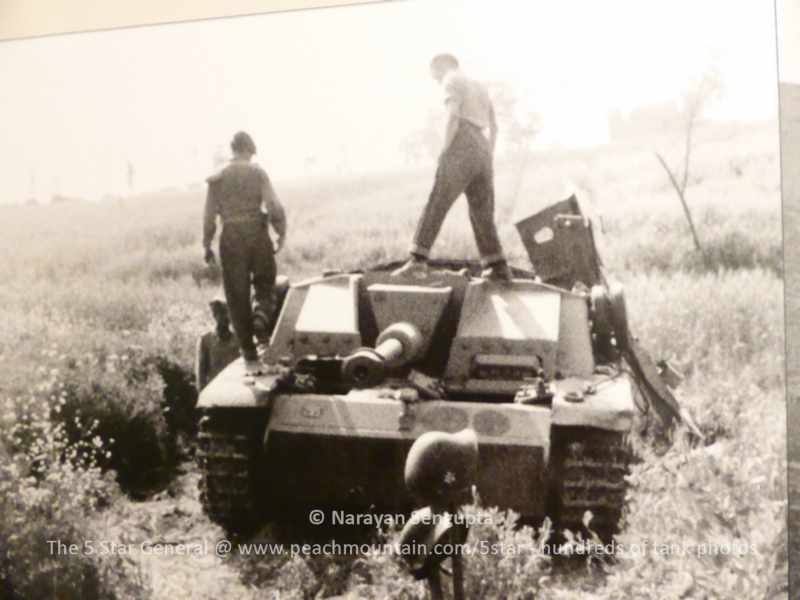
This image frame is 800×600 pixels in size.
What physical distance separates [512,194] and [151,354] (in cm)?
169

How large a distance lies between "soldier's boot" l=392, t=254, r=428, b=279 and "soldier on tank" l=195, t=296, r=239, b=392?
0.76m

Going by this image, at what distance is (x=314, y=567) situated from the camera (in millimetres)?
3736

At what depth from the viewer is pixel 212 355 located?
14.0 ft

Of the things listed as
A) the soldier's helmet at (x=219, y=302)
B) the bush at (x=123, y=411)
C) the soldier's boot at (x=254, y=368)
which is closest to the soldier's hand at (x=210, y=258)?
the soldier's helmet at (x=219, y=302)

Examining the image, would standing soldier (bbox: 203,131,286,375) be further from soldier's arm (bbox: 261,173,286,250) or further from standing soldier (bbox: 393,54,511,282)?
standing soldier (bbox: 393,54,511,282)

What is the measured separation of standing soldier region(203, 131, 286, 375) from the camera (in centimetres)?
409

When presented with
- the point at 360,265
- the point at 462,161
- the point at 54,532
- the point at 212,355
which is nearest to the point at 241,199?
the point at 360,265

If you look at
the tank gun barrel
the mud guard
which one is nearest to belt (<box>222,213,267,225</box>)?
the tank gun barrel

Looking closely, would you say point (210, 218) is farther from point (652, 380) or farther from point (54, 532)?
point (652, 380)

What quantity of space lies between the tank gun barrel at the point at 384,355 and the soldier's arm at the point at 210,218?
2.71 feet

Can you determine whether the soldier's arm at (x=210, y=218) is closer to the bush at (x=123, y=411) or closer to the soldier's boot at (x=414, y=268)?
the bush at (x=123, y=411)

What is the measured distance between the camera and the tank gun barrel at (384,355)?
3461mm

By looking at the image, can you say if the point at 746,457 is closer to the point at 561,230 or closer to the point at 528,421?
the point at 528,421

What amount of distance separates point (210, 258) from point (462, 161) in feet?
3.69
